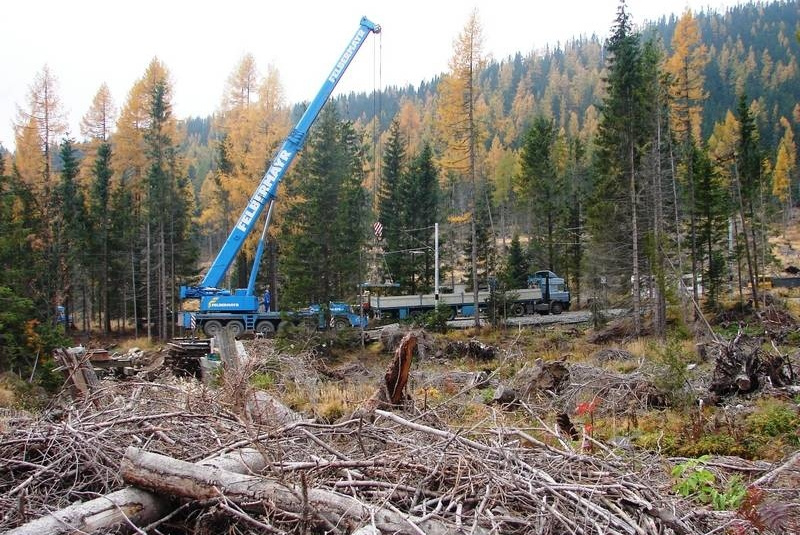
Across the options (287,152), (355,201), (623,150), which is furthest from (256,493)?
(623,150)

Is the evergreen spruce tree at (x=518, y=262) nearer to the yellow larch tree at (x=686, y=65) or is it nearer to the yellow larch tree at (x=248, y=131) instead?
Answer: the yellow larch tree at (x=686, y=65)

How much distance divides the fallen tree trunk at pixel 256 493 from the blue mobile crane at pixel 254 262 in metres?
16.4

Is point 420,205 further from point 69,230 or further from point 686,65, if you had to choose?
point 69,230

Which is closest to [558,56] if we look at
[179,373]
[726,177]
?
[726,177]

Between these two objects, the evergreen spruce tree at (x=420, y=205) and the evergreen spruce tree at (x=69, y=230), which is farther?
the evergreen spruce tree at (x=420, y=205)

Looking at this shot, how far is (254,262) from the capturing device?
73.4ft

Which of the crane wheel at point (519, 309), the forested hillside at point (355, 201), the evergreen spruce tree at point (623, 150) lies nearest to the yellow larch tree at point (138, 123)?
the forested hillside at point (355, 201)

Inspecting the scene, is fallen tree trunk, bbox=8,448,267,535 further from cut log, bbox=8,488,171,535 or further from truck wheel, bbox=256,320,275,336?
truck wheel, bbox=256,320,275,336

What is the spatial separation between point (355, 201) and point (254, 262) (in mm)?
5783

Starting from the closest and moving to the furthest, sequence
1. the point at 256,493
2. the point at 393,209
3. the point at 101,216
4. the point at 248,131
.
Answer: the point at 256,493, the point at 248,131, the point at 101,216, the point at 393,209

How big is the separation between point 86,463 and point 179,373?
13178 millimetres

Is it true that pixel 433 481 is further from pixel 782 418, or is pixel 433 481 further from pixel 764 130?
pixel 764 130

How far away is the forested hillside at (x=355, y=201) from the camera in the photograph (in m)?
23.8

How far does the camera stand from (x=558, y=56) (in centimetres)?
15038
